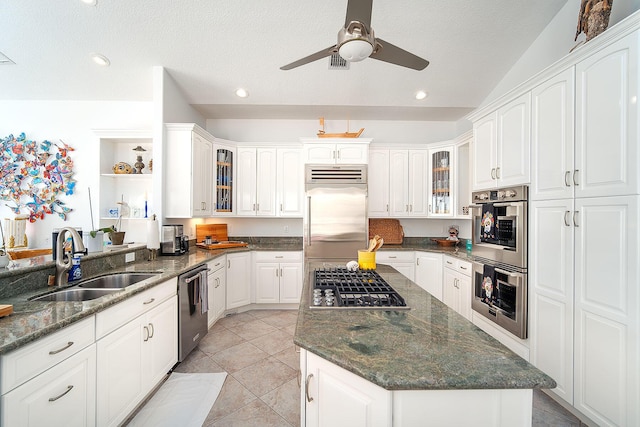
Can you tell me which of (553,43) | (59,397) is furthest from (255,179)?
(553,43)

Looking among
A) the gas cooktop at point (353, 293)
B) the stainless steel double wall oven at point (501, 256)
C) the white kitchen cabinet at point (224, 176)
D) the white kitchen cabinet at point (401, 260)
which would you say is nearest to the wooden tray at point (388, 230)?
the white kitchen cabinet at point (401, 260)

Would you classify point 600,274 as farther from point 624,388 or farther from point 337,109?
point 337,109

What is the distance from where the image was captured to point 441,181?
3881 mm

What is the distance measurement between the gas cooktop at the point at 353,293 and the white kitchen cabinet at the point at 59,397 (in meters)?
1.17

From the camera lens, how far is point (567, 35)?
8.29 ft

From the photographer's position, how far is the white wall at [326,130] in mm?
4340

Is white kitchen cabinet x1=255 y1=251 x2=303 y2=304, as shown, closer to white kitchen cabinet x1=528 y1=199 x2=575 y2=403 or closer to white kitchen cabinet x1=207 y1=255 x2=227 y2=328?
white kitchen cabinet x1=207 y1=255 x2=227 y2=328

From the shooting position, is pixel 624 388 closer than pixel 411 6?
Yes

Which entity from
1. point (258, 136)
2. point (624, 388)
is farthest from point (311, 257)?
point (624, 388)

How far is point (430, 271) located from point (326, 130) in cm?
261

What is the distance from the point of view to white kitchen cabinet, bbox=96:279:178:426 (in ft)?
4.86

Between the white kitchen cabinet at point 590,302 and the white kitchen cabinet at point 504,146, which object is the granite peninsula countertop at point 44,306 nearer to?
the white kitchen cabinet at point 590,302

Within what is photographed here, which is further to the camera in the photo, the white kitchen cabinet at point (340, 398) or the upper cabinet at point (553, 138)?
the upper cabinet at point (553, 138)

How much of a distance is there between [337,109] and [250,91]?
1.23 meters
